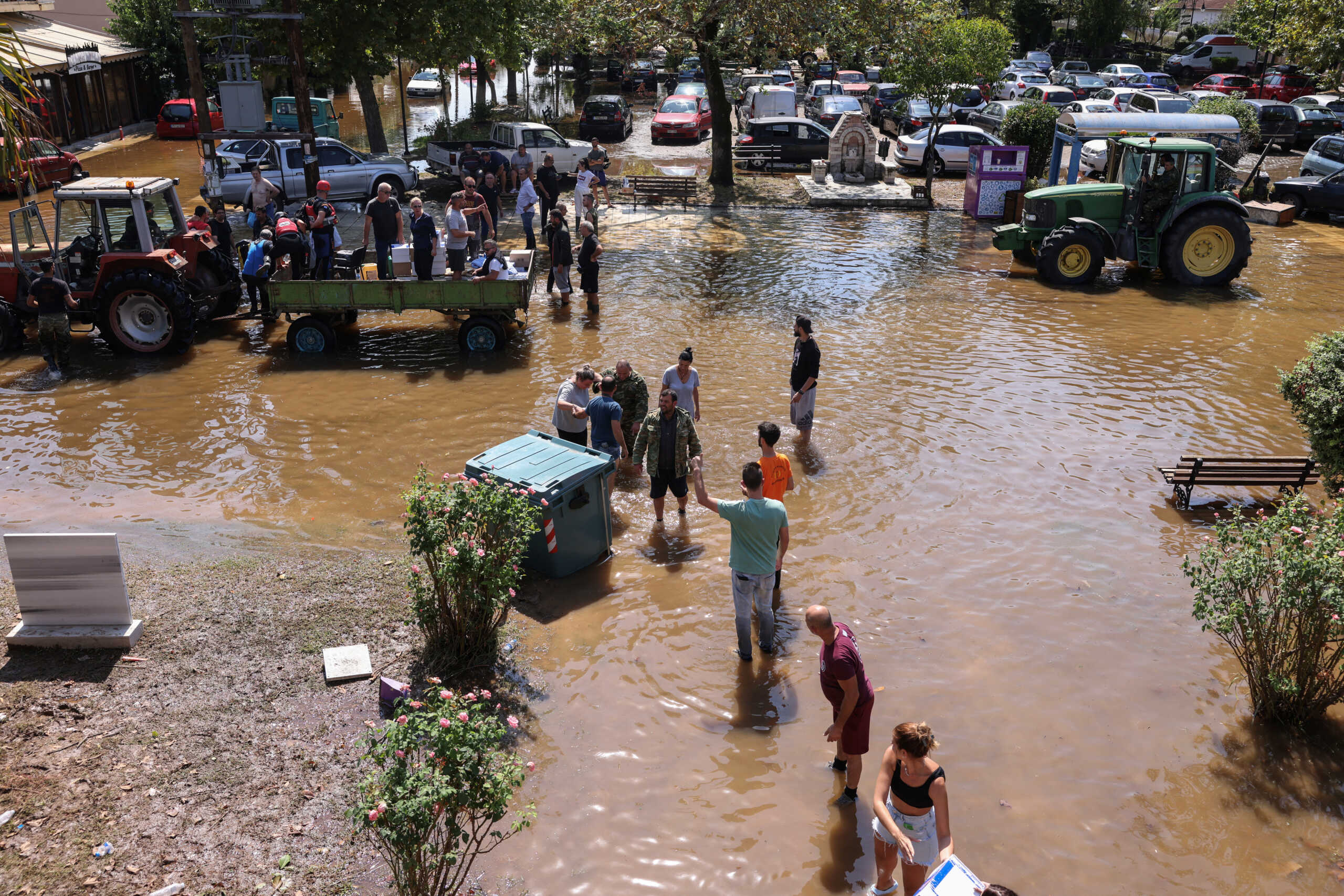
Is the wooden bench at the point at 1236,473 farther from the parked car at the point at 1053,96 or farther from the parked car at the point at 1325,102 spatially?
the parked car at the point at 1053,96

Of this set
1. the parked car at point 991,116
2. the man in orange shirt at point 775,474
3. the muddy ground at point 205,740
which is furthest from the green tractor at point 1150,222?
the muddy ground at point 205,740

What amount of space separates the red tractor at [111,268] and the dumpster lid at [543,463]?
283 inches

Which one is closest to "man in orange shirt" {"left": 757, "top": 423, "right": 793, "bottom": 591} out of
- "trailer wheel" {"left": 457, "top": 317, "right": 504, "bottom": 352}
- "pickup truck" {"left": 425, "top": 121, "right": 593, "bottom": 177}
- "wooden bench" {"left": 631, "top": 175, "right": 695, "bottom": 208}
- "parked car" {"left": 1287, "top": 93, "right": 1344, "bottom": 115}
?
"trailer wheel" {"left": 457, "top": 317, "right": 504, "bottom": 352}

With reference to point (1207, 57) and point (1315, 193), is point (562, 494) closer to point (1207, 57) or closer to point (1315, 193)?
point (1315, 193)

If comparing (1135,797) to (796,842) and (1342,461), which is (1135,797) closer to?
(796,842)

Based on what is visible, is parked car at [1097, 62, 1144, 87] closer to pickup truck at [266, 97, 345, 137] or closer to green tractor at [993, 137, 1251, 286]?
green tractor at [993, 137, 1251, 286]

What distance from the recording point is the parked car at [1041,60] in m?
47.0

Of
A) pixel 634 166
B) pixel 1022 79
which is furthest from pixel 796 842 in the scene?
pixel 1022 79

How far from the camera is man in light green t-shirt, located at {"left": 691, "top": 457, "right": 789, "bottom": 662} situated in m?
6.84

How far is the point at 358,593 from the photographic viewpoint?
7.67 m

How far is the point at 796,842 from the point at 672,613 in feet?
8.34

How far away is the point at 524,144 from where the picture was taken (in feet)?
79.6

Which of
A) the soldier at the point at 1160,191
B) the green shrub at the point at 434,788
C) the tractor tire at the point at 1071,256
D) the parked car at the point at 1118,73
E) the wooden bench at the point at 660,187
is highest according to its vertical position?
the parked car at the point at 1118,73

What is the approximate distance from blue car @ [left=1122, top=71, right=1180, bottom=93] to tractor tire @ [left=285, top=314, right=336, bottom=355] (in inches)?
1372
